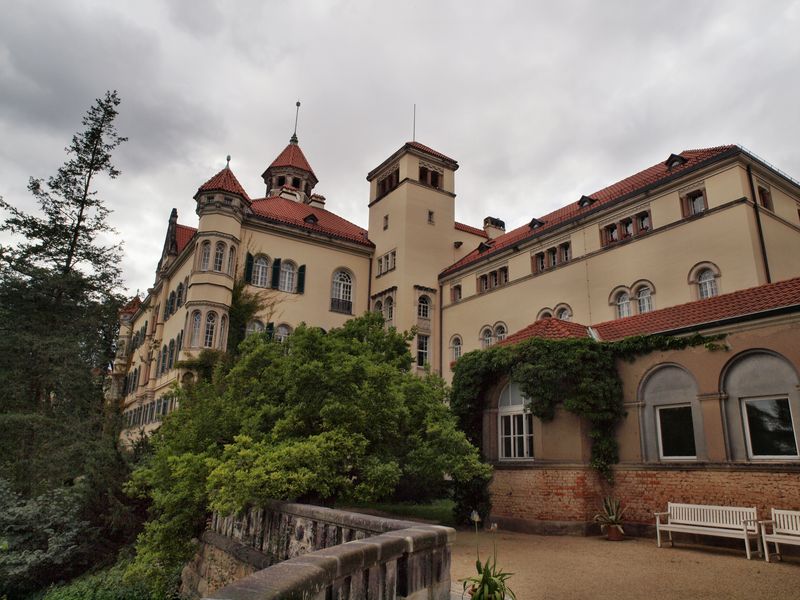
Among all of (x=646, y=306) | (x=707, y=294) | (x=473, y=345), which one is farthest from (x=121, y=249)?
(x=707, y=294)

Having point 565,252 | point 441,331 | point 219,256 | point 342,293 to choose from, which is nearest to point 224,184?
point 219,256

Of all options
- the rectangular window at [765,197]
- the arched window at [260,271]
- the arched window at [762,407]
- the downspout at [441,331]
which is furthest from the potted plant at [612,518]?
the arched window at [260,271]

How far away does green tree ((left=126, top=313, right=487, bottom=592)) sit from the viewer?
348 inches

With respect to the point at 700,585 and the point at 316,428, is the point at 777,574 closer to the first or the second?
the point at 700,585

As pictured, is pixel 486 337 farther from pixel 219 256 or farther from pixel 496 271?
pixel 219 256

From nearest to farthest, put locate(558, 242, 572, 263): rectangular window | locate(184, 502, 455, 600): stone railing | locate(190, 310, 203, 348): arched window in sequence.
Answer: locate(184, 502, 455, 600): stone railing → locate(558, 242, 572, 263): rectangular window → locate(190, 310, 203, 348): arched window

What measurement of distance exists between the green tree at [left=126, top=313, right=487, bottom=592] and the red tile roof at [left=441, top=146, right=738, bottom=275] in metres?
16.0

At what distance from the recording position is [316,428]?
10320mm

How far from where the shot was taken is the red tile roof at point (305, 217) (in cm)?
3369

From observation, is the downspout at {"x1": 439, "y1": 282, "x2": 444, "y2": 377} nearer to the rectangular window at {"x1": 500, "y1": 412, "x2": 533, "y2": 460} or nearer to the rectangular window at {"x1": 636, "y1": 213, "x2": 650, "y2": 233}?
the rectangular window at {"x1": 636, "y1": 213, "x2": 650, "y2": 233}

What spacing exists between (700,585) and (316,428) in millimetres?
6566

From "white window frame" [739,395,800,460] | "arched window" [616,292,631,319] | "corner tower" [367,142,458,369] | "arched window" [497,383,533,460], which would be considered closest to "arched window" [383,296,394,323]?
"corner tower" [367,142,458,369]

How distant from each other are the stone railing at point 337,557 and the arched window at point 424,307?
1005 inches

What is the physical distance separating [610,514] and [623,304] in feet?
43.3
